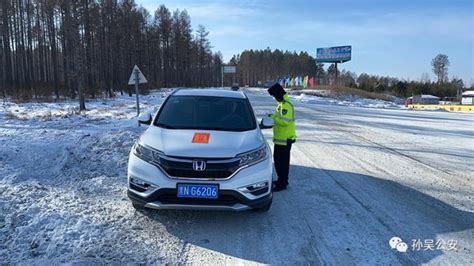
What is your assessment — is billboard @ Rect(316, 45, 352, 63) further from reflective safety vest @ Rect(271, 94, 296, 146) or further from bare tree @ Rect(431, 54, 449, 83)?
reflective safety vest @ Rect(271, 94, 296, 146)

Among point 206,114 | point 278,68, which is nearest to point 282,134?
point 206,114

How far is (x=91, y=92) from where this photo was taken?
118 ft

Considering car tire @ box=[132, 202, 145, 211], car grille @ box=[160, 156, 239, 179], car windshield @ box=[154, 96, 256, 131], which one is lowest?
car tire @ box=[132, 202, 145, 211]

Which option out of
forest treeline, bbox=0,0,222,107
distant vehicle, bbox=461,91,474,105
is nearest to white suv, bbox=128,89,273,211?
forest treeline, bbox=0,0,222,107

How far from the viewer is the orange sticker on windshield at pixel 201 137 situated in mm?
5363

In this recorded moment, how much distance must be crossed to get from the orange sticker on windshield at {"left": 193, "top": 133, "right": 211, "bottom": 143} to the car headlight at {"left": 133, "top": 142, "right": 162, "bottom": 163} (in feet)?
1.75

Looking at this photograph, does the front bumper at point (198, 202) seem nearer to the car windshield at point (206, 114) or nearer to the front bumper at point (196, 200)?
the front bumper at point (196, 200)

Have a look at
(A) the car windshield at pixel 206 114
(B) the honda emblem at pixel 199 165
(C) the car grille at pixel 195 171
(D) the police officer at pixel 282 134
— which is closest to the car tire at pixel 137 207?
(C) the car grille at pixel 195 171

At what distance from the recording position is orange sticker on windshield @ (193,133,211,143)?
17.6 ft

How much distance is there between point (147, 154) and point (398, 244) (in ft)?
10.5

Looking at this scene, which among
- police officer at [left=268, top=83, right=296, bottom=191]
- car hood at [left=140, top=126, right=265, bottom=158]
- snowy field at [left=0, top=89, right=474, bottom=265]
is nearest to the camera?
snowy field at [left=0, top=89, right=474, bottom=265]

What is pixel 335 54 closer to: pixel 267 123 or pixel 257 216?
pixel 267 123

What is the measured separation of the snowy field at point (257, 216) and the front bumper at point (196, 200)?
0.34 metres

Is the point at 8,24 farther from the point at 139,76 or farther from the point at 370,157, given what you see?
the point at 370,157
